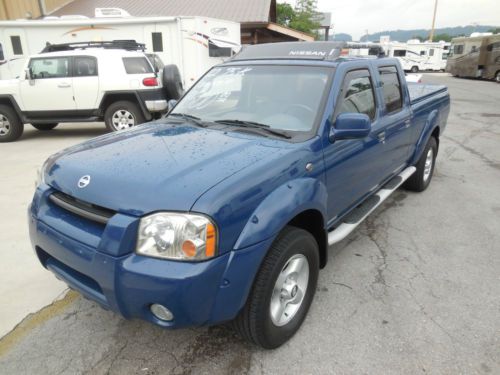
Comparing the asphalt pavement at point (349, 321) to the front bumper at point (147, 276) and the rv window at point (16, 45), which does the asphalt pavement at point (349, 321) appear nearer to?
the front bumper at point (147, 276)

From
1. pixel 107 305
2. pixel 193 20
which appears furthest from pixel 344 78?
pixel 193 20

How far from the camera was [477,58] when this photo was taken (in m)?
26.5

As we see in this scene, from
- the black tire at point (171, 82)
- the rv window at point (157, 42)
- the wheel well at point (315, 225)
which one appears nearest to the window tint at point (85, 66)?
the black tire at point (171, 82)

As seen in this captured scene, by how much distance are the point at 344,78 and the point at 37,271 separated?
3.12 m

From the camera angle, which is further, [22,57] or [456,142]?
[22,57]

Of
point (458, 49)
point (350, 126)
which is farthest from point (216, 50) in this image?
point (458, 49)

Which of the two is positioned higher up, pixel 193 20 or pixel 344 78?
pixel 193 20

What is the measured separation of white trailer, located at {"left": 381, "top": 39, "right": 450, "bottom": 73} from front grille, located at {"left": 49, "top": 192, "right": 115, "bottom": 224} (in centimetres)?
3761

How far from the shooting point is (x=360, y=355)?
246 cm

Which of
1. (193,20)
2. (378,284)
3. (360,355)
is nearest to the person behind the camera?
(360,355)

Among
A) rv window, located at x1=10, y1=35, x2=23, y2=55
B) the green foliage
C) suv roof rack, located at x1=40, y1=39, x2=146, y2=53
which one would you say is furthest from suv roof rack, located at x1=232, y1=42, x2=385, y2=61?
the green foliage

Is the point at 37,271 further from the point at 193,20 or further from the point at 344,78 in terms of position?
the point at 193,20

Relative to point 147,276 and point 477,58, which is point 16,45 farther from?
point 477,58

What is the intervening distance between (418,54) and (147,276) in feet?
134
